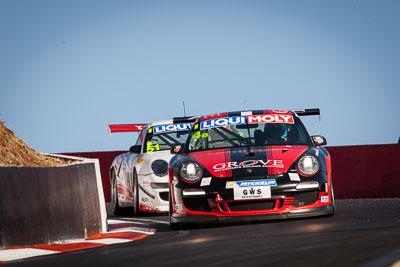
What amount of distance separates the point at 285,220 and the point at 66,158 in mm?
4580

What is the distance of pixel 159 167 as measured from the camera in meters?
12.6

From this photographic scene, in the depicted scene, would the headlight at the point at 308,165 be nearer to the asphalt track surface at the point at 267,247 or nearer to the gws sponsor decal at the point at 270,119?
the asphalt track surface at the point at 267,247

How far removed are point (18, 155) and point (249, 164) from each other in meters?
3.79

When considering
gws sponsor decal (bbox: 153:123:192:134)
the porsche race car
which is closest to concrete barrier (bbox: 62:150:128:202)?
gws sponsor decal (bbox: 153:123:192:134)

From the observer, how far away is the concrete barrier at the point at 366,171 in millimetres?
15930

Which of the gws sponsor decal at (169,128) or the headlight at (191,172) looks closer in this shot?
the headlight at (191,172)

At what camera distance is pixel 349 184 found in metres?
16.5

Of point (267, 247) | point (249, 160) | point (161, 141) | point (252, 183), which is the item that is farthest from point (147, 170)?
point (267, 247)

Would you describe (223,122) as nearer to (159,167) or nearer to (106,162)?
(159,167)

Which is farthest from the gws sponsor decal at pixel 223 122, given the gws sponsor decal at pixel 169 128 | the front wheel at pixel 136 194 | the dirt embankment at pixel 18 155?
the gws sponsor decal at pixel 169 128

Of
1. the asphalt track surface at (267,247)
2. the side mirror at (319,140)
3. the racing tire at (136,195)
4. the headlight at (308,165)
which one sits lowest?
the asphalt track surface at (267,247)

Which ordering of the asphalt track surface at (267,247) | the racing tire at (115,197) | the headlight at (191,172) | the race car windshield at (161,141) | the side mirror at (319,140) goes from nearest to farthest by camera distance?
1. the asphalt track surface at (267,247)
2. the headlight at (191,172)
3. the side mirror at (319,140)
4. the race car windshield at (161,141)
5. the racing tire at (115,197)

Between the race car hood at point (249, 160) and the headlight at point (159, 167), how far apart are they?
292 cm

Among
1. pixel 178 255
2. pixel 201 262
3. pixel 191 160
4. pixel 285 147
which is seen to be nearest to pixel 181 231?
pixel 191 160
